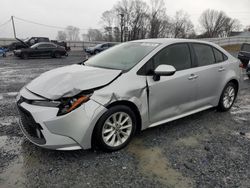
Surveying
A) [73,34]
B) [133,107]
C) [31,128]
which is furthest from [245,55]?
[73,34]

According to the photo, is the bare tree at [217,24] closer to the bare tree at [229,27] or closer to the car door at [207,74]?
the bare tree at [229,27]

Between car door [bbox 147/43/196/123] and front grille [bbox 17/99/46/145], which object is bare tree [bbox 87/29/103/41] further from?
front grille [bbox 17/99/46/145]

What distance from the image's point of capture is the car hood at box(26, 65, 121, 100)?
8.94ft

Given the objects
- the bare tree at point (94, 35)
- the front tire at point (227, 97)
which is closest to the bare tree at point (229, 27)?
the bare tree at point (94, 35)

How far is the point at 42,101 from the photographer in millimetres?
2707

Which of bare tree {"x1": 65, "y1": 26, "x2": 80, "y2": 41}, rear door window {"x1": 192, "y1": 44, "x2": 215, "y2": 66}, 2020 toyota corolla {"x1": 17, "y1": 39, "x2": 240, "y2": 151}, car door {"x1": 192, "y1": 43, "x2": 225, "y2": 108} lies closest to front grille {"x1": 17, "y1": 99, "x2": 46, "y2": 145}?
2020 toyota corolla {"x1": 17, "y1": 39, "x2": 240, "y2": 151}

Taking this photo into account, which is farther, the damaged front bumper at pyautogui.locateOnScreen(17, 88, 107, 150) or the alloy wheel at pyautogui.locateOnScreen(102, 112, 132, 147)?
the alloy wheel at pyautogui.locateOnScreen(102, 112, 132, 147)

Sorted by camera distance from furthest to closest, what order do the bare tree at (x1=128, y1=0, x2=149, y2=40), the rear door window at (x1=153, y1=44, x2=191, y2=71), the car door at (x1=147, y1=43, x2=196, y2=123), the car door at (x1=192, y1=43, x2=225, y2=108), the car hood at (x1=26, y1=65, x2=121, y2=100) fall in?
the bare tree at (x1=128, y1=0, x2=149, y2=40)
the car door at (x1=192, y1=43, x2=225, y2=108)
the rear door window at (x1=153, y1=44, x2=191, y2=71)
the car door at (x1=147, y1=43, x2=196, y2=123)
the car hood at (x1=26, y1=65, x2=121, y2=100)

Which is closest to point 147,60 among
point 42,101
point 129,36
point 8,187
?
point 42,101

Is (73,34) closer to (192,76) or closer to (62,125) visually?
(192,76)

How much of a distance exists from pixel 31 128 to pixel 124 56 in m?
1.83

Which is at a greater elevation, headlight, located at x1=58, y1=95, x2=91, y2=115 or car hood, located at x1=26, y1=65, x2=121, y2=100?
car hood, located at x1=26, y1=65, x2=121, y2=100

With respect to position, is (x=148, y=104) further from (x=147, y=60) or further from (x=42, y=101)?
(x=42, y=101)

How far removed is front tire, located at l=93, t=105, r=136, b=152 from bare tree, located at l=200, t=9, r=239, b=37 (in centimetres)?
7487
